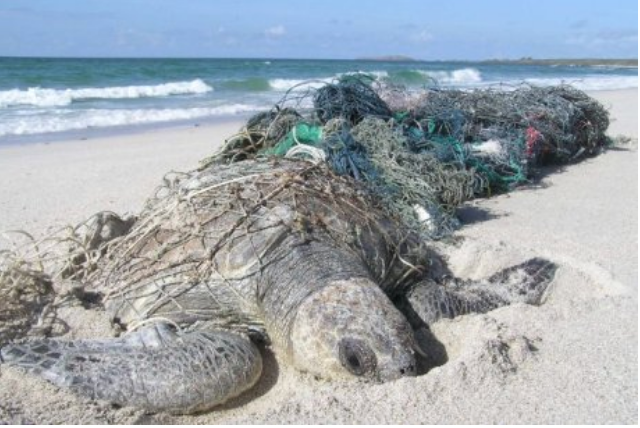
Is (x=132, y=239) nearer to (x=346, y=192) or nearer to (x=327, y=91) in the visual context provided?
(x=346, y=192)

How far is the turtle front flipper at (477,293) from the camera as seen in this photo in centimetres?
352

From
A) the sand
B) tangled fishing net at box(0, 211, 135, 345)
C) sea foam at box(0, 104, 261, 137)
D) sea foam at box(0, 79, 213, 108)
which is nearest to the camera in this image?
the sand

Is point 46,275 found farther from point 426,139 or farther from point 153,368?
point 426,139

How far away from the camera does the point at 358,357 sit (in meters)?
2.72

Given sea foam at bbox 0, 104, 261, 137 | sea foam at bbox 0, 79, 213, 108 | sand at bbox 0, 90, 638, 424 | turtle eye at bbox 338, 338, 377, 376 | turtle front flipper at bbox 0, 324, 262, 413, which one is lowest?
sea foam at bbox 0, 79, 213, 108

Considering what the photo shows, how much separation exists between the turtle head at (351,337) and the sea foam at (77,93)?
49.2 feet

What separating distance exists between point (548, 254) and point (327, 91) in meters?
Answer: 2.51

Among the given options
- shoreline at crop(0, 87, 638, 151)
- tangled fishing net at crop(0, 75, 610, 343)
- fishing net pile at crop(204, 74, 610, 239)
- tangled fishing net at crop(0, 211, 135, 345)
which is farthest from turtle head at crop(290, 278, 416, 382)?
shoreline at crop(0, 87, 638, 151)

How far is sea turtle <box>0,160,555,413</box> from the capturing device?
2732 mm

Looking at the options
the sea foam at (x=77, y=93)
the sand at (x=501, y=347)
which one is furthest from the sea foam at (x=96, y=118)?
the sand at (x=501, y=347)

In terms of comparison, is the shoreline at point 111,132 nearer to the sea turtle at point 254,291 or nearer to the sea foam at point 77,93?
the sea foam at point 77,93

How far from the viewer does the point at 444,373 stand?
9.43 ft

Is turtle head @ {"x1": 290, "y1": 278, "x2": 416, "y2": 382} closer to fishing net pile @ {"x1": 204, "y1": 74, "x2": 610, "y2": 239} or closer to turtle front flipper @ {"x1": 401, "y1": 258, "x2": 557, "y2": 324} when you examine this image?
turtle front flipper @ {"x1": 401, "y1": 258, "x2": 557, "y2": 324}

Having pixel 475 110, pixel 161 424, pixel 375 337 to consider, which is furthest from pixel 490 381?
pixel 475 110
